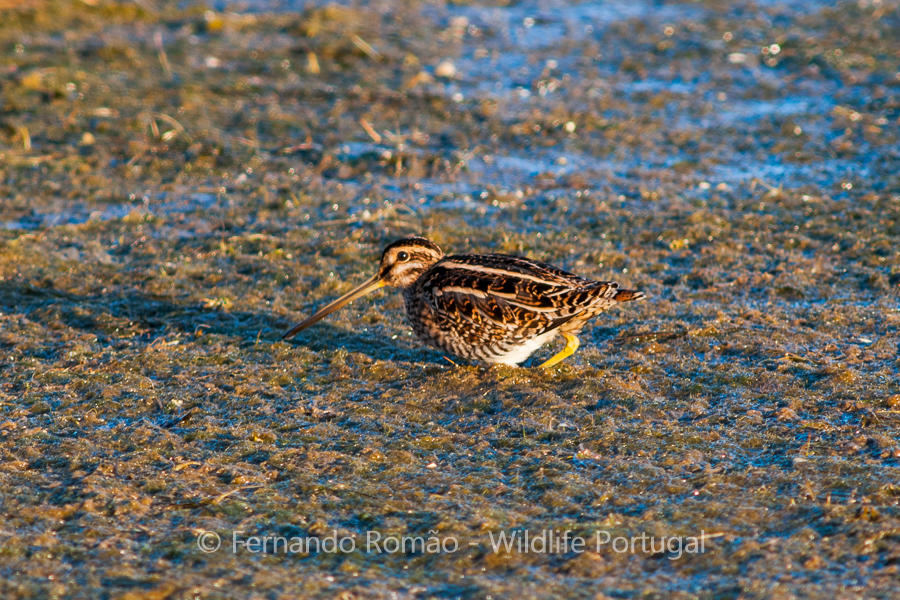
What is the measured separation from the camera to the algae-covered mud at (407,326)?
3660mm

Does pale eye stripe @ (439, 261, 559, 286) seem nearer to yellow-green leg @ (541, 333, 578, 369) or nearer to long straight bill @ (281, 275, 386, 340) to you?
yellow-green leg @ (541, 333, 578, 369)

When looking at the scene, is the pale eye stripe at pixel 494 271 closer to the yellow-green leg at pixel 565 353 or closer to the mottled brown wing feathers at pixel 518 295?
the mottled brown wing feathers at pixel 518 295

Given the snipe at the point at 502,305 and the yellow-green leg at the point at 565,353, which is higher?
the snipe at the point at 502,305

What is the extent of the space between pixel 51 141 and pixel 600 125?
15.5 feet

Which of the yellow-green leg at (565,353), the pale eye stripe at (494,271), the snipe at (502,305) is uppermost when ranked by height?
the pale eye stripe at (494,271)

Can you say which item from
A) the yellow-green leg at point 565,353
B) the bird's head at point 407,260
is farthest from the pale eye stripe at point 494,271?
the yellow-green leg at point 565,353

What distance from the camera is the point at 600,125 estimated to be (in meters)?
9.05

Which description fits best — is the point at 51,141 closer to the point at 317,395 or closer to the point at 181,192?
the point at 181,192

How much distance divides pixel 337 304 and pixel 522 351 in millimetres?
1191

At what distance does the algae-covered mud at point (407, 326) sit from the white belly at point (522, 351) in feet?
0.38

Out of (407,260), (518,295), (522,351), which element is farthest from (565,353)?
(407,260)

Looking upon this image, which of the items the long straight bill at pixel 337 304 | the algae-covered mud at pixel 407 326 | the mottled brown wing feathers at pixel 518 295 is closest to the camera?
the algae-covered mud at pixel 407 326

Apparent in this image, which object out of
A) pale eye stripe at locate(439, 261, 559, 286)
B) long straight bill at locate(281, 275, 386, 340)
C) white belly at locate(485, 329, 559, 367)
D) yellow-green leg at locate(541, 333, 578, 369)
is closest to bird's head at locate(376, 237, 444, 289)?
long straight bill at locate(281, 275, 386, 340)

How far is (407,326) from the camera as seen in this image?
19.3ft
